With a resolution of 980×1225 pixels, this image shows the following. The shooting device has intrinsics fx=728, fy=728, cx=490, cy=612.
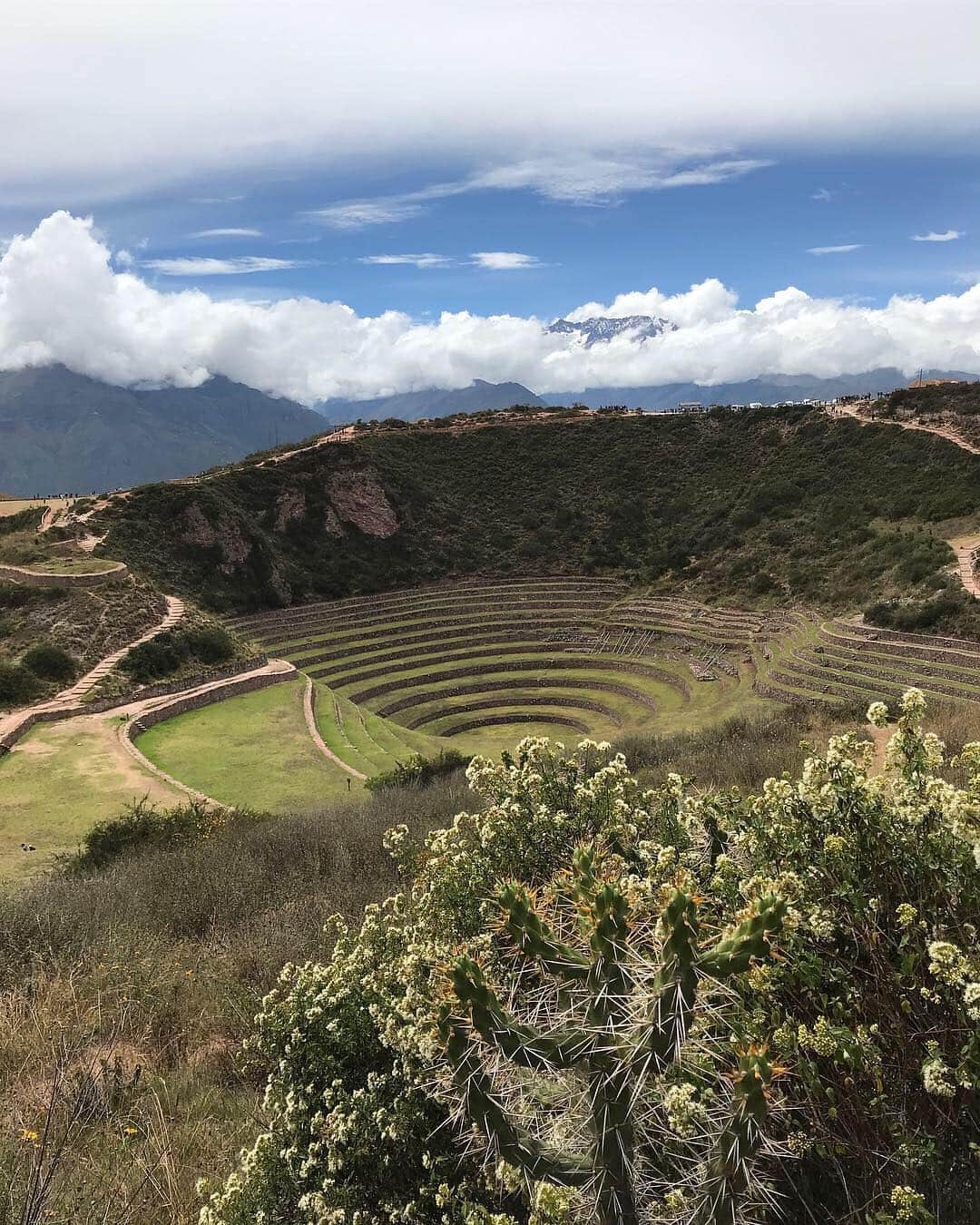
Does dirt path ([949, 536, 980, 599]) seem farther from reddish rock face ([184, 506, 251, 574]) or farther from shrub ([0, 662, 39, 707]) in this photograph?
reddish rock face ([184, 506, 251, 574])

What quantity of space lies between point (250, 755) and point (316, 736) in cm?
272

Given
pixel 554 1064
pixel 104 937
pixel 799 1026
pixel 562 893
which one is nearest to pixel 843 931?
pixel 799 1026

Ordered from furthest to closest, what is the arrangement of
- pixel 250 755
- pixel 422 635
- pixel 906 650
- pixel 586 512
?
pixel 586 512
pixel 422 635
pixel 906 650
pixel 250 755

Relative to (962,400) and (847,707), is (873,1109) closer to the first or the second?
(847,707)

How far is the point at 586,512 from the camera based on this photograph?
191 ft

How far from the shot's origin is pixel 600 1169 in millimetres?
2861

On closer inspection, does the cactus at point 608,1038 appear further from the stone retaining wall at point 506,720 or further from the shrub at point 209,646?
the shrub at point 209,646

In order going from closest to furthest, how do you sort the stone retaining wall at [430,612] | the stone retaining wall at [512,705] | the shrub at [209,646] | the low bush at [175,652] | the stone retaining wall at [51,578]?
the low bush at [175,652] < the shrub at [209,646] < the stone retaining wall at [51,578] < the stone retaining wall at [512,705] < the stone retaining wall at [430,612]

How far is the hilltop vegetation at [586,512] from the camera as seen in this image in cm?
4303

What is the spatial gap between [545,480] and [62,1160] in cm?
6010

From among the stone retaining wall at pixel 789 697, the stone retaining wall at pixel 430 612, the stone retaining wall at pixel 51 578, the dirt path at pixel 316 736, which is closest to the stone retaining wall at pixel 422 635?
the stone retaining wall at pixel 430 612

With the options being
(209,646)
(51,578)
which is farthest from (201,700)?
(51,578)

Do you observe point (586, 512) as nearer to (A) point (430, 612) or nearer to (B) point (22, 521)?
(A) point (430, 612)

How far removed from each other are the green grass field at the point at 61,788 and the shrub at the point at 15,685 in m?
2.08
